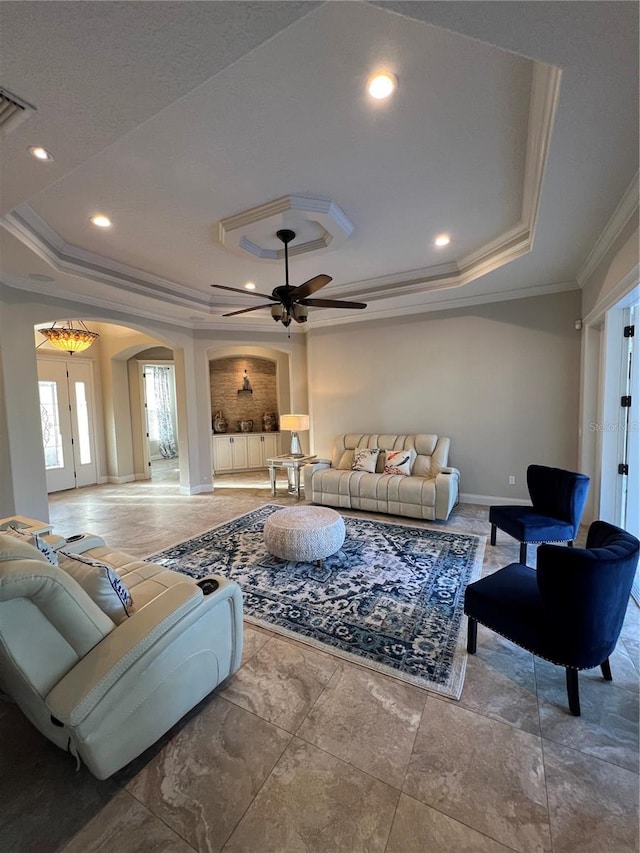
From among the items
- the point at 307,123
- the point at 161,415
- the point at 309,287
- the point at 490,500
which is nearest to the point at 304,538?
the point at 309,287

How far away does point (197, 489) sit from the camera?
20.2 ft

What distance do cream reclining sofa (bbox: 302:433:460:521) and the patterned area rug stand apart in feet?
1.23

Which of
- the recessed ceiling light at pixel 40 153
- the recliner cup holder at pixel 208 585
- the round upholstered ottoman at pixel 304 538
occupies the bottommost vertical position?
the round upholstered ottoman at pixel 304 538

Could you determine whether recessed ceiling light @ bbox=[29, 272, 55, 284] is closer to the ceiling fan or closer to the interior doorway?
the ceiling fan

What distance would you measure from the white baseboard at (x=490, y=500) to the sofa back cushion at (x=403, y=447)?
29.2 inches

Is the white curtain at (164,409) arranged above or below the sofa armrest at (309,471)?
above

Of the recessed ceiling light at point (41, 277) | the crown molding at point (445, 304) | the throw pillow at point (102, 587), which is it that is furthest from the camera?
the crown molding at point (445, 304)

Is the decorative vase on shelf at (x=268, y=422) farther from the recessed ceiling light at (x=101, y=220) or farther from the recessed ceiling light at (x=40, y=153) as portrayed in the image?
the recessed ceiling light at (x=40, y=153)

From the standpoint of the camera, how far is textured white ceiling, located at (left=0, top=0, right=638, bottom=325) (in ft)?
4.09

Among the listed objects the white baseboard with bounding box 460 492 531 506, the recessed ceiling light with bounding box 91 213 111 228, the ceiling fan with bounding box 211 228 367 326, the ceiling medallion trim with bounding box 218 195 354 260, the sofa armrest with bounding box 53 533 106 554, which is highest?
the recessed ceiling light with bounding box 91 213 111 228

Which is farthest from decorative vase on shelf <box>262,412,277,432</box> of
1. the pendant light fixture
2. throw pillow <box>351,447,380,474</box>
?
the pendant light fixture

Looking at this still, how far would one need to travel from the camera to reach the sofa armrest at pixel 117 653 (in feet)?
4.04

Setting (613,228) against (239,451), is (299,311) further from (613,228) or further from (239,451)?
(239,451)

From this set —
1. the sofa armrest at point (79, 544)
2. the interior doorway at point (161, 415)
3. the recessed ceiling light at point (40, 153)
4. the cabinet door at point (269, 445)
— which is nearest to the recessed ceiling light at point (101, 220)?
the recessed ceiling light at point (40, 153)
